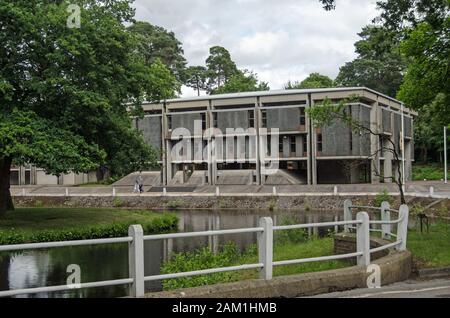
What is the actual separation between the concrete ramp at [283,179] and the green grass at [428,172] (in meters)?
22.9

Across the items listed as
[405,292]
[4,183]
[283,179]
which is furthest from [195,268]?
[283,179]

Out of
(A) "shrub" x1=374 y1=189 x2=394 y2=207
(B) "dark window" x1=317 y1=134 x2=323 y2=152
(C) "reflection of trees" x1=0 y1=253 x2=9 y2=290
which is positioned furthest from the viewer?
(B) "dark window" x1=317 y1=134 x2=323 y2=152

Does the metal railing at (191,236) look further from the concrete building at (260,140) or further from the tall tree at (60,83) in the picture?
the concrete building at (260,140)

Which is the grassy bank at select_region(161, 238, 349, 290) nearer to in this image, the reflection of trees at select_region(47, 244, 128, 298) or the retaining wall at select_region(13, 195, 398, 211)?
the reflection of trees at select_region(47, 244, 128, 298)

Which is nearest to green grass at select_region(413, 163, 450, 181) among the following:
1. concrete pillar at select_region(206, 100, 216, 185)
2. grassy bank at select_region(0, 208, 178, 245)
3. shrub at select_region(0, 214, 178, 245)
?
concrete pillar at select_region(206, 100, 216, 185)

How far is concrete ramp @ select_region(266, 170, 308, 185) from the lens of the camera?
2374 inches

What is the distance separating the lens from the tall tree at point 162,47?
10175 centimetres

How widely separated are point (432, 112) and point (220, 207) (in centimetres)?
2953

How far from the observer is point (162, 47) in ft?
339

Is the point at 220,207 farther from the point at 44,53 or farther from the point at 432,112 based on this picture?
the point at 432,112

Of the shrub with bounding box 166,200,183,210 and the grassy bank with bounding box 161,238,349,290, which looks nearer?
the grassy bank with bounding box 161,238,349,290

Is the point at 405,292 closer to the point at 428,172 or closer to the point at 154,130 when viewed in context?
the point at 154,130

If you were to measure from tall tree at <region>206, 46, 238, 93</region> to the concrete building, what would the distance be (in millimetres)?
39363
